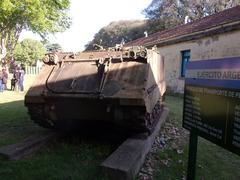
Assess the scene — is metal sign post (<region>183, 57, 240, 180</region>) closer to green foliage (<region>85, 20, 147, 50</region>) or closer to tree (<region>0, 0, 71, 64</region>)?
tree (<region>0, 0, 71, 64</region>)

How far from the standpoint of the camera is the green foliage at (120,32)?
1816 inches

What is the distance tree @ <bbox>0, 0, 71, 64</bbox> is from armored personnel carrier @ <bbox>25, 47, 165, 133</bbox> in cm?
1543

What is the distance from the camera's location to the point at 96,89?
673 cm

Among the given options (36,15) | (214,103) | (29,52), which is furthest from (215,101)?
(29,52)

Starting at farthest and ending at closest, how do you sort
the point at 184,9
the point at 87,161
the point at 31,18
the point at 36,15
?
the point at 184,9
the point at 31,18
the point at 36,15
the point at 87,161

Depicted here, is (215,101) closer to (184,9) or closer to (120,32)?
(184,9)

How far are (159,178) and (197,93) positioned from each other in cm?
175

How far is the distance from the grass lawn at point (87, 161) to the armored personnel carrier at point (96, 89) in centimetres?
58

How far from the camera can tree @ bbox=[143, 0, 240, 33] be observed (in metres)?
37.0

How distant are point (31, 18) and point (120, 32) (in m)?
24.7

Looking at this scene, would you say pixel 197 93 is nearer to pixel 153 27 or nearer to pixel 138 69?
pixel 138 69

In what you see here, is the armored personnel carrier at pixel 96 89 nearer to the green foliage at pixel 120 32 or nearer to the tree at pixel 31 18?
the tree at pixel 31 18

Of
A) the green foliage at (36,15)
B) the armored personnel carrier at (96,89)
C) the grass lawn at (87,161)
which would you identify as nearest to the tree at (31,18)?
the green foliage at (36,15)

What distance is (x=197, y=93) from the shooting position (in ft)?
14.8
